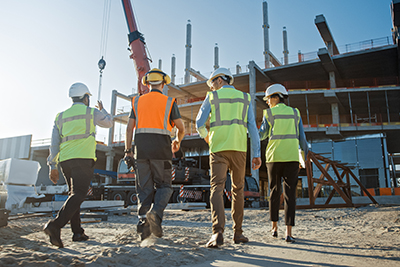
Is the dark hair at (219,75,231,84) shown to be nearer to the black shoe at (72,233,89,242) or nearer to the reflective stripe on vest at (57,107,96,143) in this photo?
the reflective stripe on vest at (57,107,96,143)

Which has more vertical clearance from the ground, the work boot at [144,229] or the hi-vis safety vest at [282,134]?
the hi-vis safety vest at [282,134]

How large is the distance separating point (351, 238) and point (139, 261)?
Result: 2354 millimetres

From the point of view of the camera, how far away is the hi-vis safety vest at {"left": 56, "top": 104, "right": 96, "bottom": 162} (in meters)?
3.16

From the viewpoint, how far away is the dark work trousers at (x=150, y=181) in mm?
2953

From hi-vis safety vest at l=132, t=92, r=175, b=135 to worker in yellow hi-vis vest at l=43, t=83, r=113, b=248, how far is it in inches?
22.0

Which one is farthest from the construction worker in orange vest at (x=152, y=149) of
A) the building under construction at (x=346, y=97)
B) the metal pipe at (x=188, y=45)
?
the metal pipe at (x=188, y=45)

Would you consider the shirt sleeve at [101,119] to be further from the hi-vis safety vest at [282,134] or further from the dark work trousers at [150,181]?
the hi-vis safety vest at [282,134]

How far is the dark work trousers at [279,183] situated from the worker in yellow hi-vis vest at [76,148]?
200 centimetres

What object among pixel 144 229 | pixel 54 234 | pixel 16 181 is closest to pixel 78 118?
pixel 54 234

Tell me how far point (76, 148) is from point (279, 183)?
88.9 inches

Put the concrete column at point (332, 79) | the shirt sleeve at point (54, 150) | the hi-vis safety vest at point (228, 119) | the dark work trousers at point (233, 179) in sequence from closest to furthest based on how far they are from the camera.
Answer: the dark work trousers at point (233, 179) < the hi-vis safety vest at point (228, 119) < the shirt sleeve at point (54, 150) < the concrete column at point (332, 79)

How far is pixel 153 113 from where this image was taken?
122 inches

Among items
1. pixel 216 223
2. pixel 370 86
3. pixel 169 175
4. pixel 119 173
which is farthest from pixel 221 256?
pixel 370 86

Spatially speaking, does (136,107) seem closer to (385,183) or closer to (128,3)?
(128,3)
